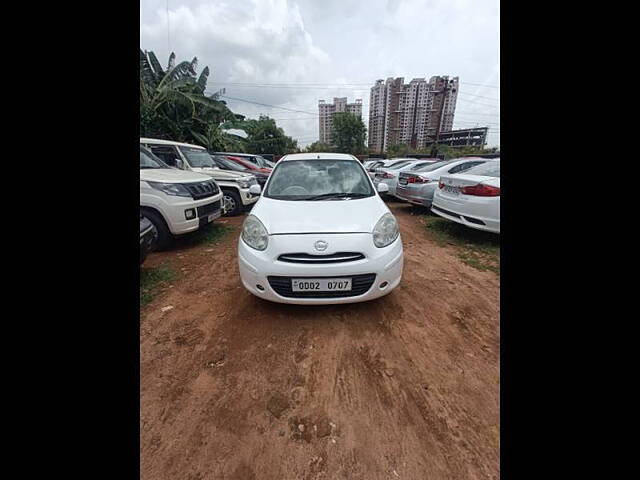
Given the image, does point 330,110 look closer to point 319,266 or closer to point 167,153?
point 167,153

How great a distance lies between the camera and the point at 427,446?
1.24m

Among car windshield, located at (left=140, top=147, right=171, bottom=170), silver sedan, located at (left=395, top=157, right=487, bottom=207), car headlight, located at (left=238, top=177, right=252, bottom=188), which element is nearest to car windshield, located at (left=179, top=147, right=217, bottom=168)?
car headlight, located at (left=238, top=177, right=252, bottom=188)

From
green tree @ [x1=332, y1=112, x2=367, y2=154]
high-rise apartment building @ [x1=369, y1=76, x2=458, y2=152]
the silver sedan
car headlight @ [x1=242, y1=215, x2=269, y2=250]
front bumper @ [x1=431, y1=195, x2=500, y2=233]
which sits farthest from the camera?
high-rise apartment building @ [x1=369, y1=76, x2=458, y2=152]

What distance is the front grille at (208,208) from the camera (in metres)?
4.18

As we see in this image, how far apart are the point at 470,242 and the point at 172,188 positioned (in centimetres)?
500

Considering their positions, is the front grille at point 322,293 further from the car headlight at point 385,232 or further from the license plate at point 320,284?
the car headlight at point 385,232

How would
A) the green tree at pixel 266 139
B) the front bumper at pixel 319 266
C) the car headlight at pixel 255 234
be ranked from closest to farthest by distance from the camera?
the front bumper at pixel 319 266
the car headlight at pixel 255 234
the green tree at pixel 266 139

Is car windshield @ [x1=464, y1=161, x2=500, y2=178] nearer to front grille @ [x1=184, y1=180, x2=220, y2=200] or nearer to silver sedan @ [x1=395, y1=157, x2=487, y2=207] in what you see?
silver sedan @ [x1=395, y1=157, x2=487, y2=207]

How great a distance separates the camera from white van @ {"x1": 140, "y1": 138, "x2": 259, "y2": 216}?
6008 millimetres

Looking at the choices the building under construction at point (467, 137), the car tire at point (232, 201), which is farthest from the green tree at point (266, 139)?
the car tire at point (232, 201)

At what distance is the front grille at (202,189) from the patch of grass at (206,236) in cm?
80

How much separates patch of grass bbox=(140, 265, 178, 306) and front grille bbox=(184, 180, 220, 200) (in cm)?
128

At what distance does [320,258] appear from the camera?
79.9 inches
